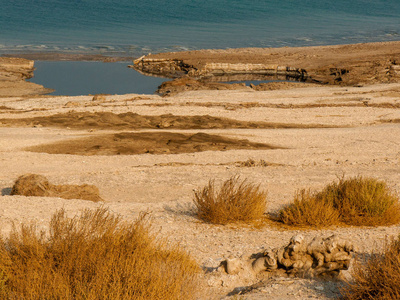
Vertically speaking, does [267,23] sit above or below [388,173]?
above

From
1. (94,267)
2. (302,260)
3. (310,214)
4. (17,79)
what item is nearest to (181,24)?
(17,79)

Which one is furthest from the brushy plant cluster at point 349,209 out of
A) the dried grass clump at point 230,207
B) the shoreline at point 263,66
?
the shoreline at point 263,66

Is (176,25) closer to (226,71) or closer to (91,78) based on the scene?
(226,71)

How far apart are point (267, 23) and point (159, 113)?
63.6 m

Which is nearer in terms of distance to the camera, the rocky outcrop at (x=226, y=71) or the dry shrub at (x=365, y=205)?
the dry shrub at (x=365, y=205)

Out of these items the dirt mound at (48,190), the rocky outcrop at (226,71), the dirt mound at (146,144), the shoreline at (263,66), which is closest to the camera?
the dirt mound at (48,190)

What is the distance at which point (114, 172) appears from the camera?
13.3 meters

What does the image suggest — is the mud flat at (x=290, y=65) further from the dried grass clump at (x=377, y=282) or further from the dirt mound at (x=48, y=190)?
the dried grass clump at (x=377, y=282)

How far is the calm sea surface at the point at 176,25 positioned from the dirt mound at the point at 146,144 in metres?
15.8

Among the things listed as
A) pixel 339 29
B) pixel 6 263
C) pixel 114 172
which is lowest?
pixel 114 172

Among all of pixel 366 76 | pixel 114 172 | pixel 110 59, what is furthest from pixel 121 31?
pixel 114 172

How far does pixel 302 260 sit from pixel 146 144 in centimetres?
1100

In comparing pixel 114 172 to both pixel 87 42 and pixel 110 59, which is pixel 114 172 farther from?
pixel 87 42

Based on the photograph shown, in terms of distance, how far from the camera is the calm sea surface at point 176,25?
5659 cm
